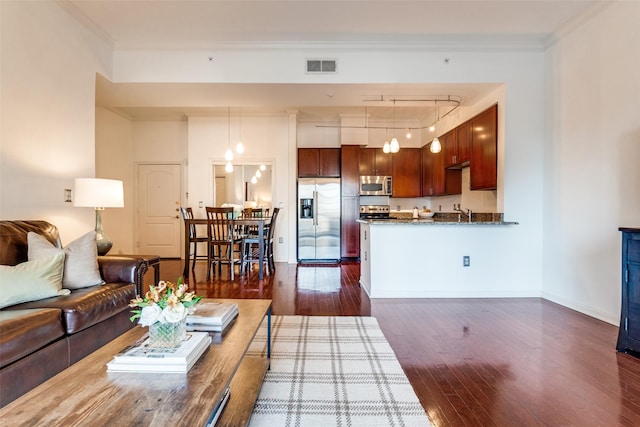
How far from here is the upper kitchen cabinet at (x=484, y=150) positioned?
3.68 meters

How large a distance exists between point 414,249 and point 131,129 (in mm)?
6084

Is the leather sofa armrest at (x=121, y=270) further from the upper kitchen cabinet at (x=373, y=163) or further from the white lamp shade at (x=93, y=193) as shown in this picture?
the upper kitchen cabinet at (x=373, y=163)

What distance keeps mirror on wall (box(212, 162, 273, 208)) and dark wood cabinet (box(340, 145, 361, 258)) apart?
58.9 inches

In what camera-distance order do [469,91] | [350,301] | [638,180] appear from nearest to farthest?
1. [638,180]
2. [350,301]
3. [469,91]

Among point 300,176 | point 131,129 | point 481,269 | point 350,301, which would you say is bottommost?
point 350,301

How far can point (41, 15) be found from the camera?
2.66 m

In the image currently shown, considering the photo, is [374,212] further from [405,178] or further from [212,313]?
[212,313]

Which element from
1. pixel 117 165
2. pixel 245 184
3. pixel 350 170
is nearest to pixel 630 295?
pixel 350 170

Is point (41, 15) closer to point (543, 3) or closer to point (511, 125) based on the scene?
point (543, 3)

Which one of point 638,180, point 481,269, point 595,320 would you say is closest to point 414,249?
point 481,269

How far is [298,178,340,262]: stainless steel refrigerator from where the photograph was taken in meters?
5.97

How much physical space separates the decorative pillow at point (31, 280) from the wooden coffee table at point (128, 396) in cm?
102

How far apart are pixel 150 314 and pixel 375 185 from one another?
563cm

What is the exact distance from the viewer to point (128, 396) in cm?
90
